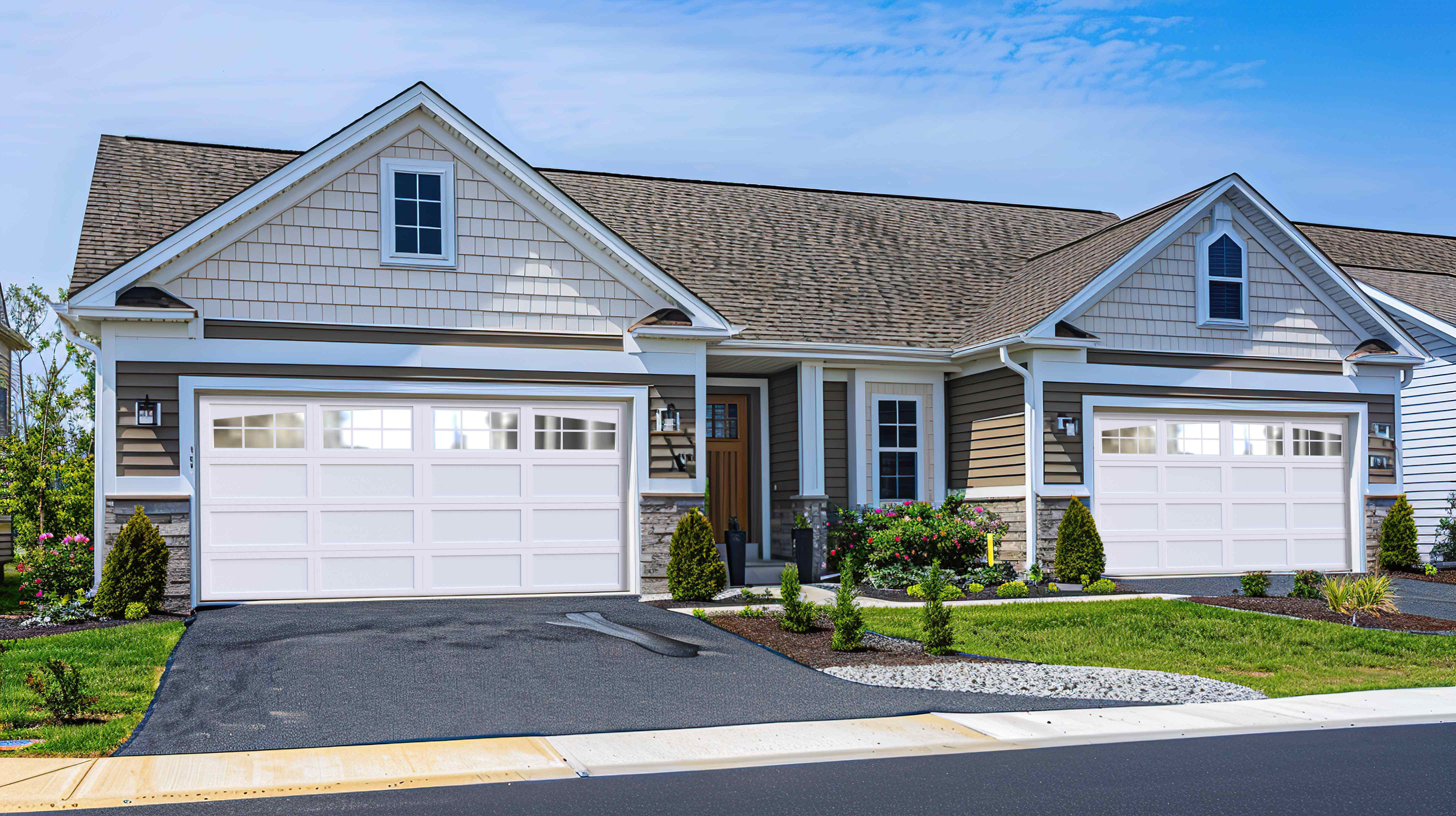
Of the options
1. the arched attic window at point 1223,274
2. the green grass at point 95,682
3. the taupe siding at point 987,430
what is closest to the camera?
the green grass at point 95,682

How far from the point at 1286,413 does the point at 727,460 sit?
861cm

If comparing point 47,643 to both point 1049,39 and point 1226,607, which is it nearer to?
point 1226,607

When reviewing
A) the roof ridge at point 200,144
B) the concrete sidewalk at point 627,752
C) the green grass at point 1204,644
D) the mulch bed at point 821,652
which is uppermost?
the roof ridge at point 200,144

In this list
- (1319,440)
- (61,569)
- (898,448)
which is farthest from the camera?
(1319,440)

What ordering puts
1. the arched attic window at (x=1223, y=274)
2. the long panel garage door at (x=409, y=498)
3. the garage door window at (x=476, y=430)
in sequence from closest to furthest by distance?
the long panel garage door at (x=409, y=498) → the garage door window at (x=476, y=430) → the arched attic window at (x=1223, y=274)

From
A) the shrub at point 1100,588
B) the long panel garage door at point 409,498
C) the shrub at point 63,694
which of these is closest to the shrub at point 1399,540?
the shrub at point 1100,588

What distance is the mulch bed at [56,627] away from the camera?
11531 millimetres

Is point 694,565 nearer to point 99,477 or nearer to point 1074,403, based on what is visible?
point 1074,403

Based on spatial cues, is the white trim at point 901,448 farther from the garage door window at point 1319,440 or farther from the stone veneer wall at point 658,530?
the garage door window at point 1319,440

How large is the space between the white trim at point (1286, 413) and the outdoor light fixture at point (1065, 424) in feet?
0.75

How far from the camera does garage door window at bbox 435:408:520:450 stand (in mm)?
14445

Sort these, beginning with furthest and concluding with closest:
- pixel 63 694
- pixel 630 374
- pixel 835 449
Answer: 1. pixel 835 449
2. pixel 630 374
3. pixel 63 694

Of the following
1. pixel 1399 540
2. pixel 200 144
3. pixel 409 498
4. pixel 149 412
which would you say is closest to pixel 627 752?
pixel 409 498

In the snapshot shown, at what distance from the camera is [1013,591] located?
14.8 metres
